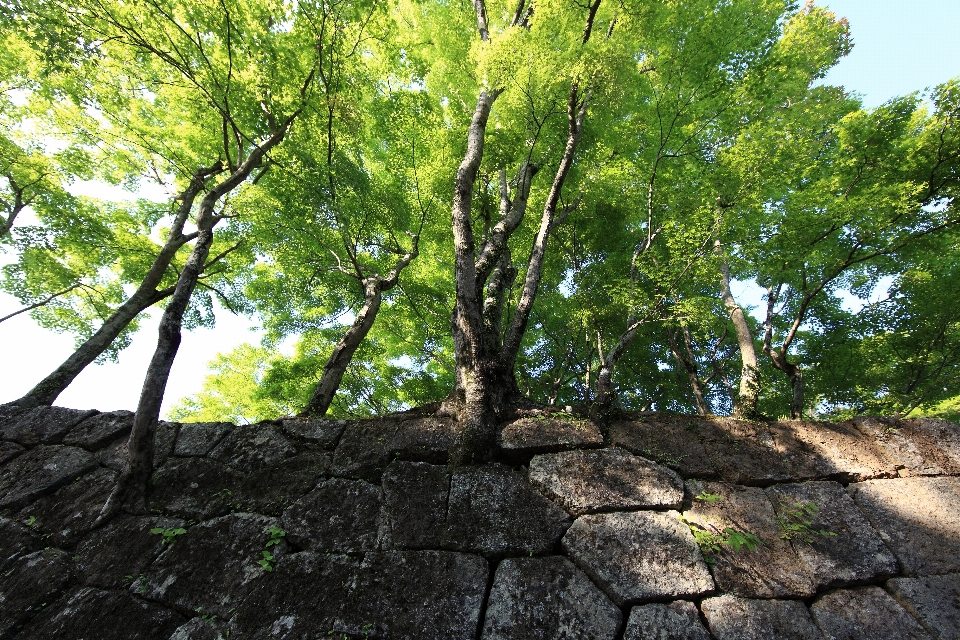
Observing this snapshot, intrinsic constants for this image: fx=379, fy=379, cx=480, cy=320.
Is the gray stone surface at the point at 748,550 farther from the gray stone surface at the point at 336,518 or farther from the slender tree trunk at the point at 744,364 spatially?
the gray stone surface at the point at 336,518

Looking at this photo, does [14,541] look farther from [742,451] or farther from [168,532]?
[742,451]

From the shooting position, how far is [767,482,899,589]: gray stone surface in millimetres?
2969

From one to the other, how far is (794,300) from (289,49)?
12.1 metres

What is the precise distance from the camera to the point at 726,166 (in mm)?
6000

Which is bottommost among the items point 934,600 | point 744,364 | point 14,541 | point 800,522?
point 14,541

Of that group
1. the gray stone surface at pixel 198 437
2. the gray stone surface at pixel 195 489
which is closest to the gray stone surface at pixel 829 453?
the gray stone surface at pixel 195 489

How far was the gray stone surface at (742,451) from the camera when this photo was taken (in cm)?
358

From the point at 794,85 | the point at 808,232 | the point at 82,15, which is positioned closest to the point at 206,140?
the point at 82,15

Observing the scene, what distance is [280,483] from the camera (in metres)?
3.89

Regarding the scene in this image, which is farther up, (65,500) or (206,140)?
(206,140)

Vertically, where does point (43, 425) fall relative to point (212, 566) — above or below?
above

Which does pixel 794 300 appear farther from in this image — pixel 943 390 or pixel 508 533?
pixel 508 533

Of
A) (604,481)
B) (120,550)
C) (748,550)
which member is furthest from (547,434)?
(120,550)

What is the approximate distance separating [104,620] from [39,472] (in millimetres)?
2398
